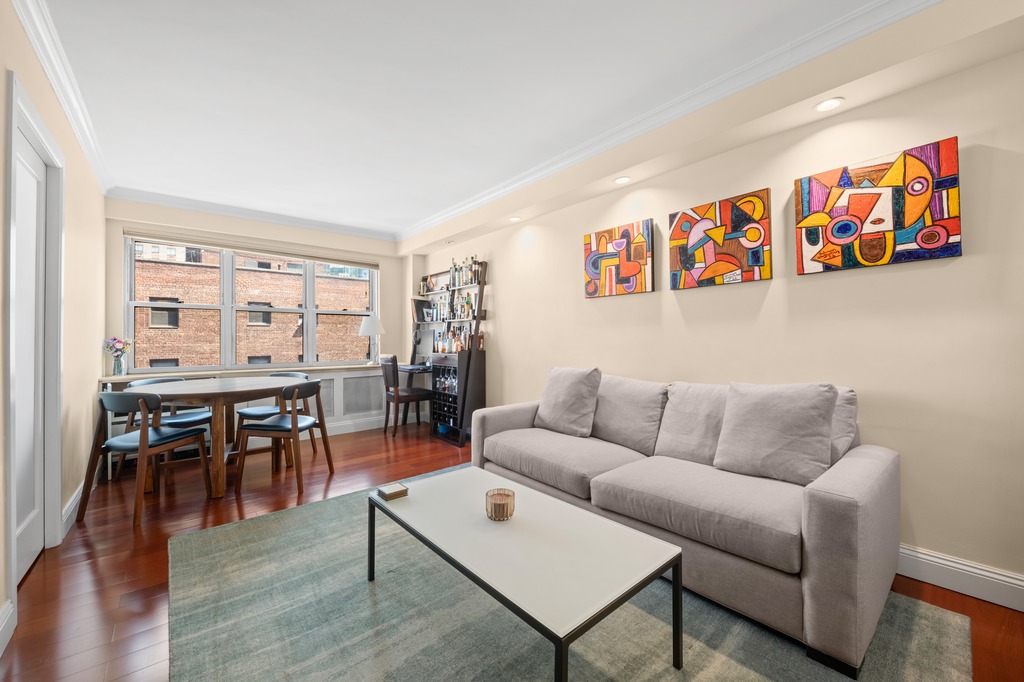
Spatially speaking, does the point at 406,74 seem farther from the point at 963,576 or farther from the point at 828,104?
the point at 963,576

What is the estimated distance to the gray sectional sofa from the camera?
1465 mm

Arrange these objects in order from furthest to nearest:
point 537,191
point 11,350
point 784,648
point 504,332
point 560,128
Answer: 1. point 504,332
2. point 537,191
3. point 560,128
4. point 11,350
5. point 784,648

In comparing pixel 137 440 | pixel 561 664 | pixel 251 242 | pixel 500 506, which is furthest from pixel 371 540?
pixel 251 242

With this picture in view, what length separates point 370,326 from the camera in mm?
5531

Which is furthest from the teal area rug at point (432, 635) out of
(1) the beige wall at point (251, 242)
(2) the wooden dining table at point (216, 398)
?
(1) the beige wall at point (251, 242)

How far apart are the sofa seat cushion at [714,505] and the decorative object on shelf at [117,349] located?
4.28 m

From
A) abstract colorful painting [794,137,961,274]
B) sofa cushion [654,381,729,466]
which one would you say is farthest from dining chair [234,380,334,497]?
abstract colorful painting [794,137,961,274]

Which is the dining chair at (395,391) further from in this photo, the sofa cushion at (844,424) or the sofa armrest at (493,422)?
the sofa cushion at (844,424)

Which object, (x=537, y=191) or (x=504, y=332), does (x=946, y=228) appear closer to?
(x=537, y=191)

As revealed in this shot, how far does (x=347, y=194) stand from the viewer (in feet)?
13.8

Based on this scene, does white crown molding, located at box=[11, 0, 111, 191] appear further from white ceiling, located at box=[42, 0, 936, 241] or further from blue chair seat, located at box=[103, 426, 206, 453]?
blue chair seat, located at box=[103, 426, 206, 453]

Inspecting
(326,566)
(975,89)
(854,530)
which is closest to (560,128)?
(975,89)

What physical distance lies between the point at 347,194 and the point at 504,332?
2.04 m

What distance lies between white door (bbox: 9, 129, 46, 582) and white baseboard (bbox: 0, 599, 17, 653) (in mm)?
483
